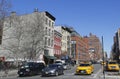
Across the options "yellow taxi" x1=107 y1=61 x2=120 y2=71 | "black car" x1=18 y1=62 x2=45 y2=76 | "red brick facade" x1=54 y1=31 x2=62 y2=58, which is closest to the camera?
"black car" x1=18 y1=62 x2=45 y2=76

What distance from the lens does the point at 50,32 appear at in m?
73.4

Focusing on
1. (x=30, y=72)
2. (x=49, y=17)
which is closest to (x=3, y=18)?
(x=30, y=72)

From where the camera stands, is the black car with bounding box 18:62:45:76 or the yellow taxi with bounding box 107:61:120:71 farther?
the yellow taxi with bounding box 107:61:120:71

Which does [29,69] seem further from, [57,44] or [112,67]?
[57,44]

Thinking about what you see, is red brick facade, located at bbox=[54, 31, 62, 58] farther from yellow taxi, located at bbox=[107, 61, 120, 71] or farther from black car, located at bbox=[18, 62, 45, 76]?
black car, located at bbox=[18, 62, 45, 76]

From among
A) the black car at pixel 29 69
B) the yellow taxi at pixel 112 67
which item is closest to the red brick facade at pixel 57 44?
the yellow taxi at pixel 112 67

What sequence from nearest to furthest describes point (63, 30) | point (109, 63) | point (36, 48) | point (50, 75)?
1. point (50, 75)
2. point (109, 63)
3. point (36, 48)
4. point (63, 30)

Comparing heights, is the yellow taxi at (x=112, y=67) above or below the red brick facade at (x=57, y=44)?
below

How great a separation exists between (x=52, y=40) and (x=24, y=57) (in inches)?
661

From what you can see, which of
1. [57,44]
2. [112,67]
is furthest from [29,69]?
[57,44]

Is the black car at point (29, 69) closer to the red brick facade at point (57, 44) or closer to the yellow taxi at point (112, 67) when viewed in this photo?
the yellow taxi at point (112, 67)

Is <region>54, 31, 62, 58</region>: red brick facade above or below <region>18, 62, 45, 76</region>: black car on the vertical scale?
above

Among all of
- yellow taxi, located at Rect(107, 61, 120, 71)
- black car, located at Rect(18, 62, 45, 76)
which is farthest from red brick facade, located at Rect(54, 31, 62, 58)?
black car, located at Rect(18, 62, 45, 76)

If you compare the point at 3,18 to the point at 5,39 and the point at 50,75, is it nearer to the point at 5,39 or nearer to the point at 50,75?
the point at 50,75
